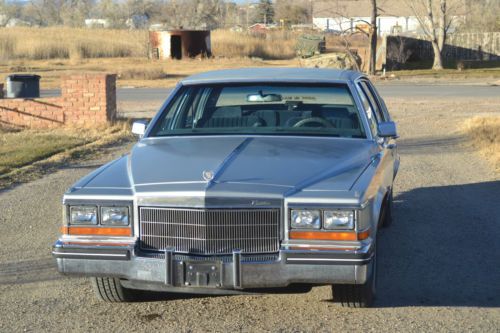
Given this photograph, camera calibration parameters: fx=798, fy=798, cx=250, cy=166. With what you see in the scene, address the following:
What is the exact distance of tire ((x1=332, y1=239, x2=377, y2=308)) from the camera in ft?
17.4

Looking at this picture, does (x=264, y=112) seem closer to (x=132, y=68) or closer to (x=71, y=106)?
(x=71, y=106)

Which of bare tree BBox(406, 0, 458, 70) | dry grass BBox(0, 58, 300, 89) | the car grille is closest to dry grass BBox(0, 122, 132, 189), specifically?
the car grille

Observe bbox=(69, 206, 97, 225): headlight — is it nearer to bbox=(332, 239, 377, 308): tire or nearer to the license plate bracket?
the license plate bracket

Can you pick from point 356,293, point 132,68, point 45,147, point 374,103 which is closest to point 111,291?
point 356,293

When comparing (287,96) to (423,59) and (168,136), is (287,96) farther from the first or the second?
(423,59)

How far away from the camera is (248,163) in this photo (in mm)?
5469

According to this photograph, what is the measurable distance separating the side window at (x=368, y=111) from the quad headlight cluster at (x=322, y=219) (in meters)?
1.88

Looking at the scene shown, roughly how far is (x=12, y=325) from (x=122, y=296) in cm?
77

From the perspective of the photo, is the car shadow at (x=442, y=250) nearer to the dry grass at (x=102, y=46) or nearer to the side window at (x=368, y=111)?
the side window at (x=368, y=111)

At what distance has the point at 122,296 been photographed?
18.6 ft

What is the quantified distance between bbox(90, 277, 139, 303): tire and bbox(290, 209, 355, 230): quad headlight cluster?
4.69 feet

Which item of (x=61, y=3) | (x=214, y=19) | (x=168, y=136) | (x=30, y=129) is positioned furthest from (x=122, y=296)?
(x=61, y=3)

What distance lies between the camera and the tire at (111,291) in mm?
5555

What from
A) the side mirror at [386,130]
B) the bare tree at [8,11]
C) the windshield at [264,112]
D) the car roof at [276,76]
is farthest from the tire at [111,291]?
the bare tree at [8,11]
